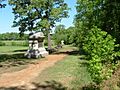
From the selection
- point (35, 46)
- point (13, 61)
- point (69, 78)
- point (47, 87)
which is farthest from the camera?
point (35, 46)

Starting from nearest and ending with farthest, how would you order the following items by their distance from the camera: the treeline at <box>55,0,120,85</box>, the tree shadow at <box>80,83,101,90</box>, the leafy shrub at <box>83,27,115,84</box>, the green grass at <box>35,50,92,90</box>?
the leafy shrub at <box>83,27,115,84</box>
the treeline at <box>55,0,120,85</box>
the tree shadow at <box>80,83,101,90</box>
the green grass at <box>35,50,92,90</box>

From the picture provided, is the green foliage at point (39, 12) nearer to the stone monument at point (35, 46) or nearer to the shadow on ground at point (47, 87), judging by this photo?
the stone monument at point (35, 46)

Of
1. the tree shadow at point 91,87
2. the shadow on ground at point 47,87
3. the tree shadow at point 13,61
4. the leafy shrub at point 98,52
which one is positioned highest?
the leafy shrub at point 98,52

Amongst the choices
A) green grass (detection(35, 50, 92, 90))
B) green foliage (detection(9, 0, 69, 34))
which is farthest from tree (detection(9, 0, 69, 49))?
green grass (detection(35, 50, 92, 90))

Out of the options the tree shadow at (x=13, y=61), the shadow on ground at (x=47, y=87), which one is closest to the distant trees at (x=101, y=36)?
the shadow on ground at (x=47, y=87)

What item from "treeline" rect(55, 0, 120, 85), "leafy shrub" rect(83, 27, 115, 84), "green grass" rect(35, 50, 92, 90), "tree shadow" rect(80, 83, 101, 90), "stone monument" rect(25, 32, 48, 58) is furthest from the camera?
"stone monument" rect(25, 32, 48, 58)

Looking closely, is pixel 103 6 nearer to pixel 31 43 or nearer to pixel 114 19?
pixel 114 19

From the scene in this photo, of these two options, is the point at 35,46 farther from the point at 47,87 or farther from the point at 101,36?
the point at 101,36

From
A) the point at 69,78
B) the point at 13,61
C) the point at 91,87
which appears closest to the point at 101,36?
the point at 91,87

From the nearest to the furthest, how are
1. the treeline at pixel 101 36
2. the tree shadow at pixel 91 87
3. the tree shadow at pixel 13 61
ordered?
1. the treeline at pixel 101 36
2. the tree shadow at pixel 91 87
3. the tree shadow at pixel 13 61

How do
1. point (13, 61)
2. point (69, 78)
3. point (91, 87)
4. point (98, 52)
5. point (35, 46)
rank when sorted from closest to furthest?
1. point (98, 52)
2. point (91, 87)
3. point (69, 78)
4. point (13, 61)
5. point (35, 46)

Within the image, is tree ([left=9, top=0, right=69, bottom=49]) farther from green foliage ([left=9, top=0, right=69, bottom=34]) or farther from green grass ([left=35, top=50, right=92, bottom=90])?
green grass ([left=35, top=50, right=92, bottom=90])

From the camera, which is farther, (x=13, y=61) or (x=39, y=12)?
(x=39, y=12)

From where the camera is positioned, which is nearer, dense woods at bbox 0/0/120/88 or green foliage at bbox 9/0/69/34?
dense woods at bbox 0/0/120/88
